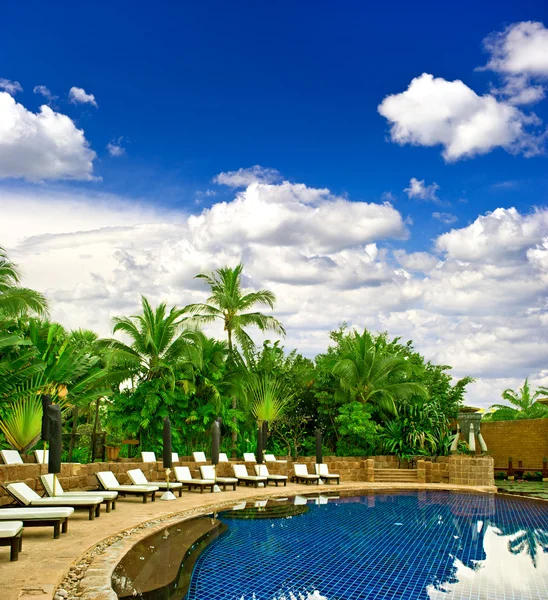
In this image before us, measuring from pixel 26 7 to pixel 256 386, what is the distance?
49.1 ft

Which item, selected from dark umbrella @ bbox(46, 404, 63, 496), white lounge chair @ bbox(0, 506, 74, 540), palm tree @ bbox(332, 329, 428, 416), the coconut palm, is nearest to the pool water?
white lounge chair @ bbox(0, 506, 74, 540)

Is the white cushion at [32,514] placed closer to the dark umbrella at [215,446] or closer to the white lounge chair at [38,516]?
the white lounge chair at [38,516]

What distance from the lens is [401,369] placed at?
2422 cm

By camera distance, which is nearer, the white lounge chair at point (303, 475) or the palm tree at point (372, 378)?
the white lounge chair at point (303, 475)

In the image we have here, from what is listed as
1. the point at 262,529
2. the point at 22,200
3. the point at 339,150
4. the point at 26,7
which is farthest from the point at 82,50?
the point at 262,529

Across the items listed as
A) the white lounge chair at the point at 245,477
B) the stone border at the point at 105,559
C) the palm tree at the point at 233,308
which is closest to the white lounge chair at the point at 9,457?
the stone border at the point at 105,559

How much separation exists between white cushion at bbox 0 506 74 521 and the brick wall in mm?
19993

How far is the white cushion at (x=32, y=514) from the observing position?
26.0 feet

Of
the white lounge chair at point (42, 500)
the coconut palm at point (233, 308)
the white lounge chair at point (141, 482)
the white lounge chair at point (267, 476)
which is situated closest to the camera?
the white lounge chair at point (42, 500)

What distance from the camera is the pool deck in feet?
19.8

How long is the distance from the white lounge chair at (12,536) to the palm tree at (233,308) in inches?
636

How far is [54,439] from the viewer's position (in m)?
10.0

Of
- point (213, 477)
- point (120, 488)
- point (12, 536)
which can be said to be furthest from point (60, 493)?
point (213, 477)

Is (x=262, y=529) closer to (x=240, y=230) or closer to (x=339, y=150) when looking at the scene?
(x=240, y=230)
